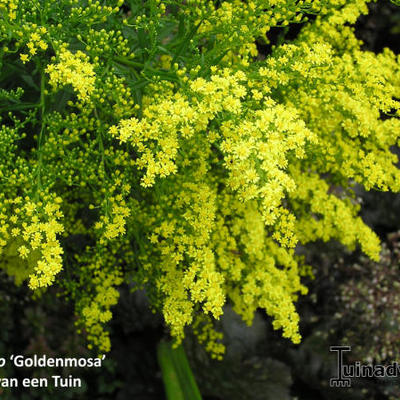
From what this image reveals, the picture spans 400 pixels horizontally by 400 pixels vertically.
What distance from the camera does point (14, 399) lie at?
10.3 feet

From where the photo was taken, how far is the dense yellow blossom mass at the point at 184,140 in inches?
57.8

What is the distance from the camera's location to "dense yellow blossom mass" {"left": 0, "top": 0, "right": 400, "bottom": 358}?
147cm

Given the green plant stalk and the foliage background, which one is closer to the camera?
the green plant stalk

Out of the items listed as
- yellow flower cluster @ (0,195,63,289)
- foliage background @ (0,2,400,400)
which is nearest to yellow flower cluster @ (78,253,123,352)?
yellow flower cluster @ (0,195,63,289)

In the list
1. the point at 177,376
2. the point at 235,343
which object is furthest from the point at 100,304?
the point at 235,343

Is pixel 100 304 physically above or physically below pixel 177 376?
above

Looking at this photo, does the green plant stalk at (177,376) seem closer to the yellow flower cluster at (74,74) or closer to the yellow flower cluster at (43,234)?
the yellow flower cluster at (43,234)

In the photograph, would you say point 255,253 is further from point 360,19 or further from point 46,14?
point 360,19

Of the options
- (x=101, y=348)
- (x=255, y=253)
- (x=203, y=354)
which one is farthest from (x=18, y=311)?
(x=255, y=253)

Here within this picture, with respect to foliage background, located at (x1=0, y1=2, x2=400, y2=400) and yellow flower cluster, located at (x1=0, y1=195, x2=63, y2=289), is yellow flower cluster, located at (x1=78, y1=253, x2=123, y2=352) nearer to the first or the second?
yellow flower cluster, located at (x1=0, y1=195, x2=63, y2=289)

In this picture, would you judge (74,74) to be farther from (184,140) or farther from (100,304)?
(100,304)

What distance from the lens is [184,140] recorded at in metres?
1.69

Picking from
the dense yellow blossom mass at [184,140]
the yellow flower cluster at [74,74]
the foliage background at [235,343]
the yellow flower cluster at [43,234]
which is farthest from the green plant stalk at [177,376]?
the yellow flower cluster at [74,74]

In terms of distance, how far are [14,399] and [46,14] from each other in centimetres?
257
